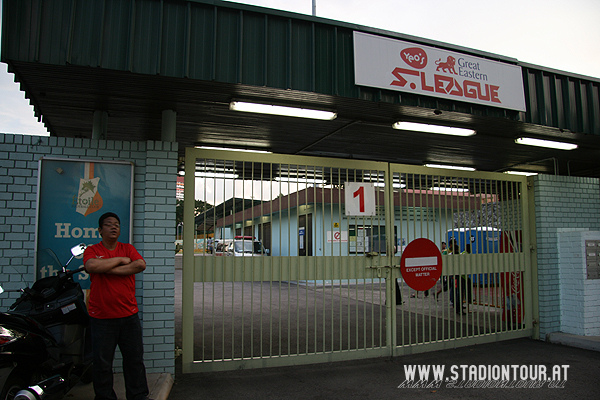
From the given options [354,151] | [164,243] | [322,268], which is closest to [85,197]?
[164,243]

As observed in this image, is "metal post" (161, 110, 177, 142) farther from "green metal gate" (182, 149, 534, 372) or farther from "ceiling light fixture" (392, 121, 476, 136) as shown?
"ceiling light fixture" (392, 121, 476, 136)

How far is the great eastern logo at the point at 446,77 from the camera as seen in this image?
572cm

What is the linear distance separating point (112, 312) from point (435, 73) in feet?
16.6

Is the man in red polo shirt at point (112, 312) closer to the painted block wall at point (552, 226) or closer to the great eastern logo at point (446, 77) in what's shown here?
the great eastern logo at point (446, 77)

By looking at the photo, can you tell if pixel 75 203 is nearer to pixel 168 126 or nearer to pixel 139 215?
pixel 139 215

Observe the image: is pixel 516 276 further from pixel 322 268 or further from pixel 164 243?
pixel 164 243

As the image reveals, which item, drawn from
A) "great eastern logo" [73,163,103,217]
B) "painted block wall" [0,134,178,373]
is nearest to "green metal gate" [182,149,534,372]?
"painted block wall" [0,134,178,373]

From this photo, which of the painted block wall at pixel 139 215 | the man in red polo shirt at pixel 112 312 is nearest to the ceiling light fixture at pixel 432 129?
the painted block wall at pixel 139 215

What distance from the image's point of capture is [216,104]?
577cm

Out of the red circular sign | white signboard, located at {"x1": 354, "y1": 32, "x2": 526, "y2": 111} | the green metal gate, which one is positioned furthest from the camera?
the red circular sign

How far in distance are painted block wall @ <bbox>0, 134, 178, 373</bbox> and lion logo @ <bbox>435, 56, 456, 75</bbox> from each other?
12.7ft

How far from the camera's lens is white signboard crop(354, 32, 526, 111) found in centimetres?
550

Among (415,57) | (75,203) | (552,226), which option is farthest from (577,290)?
(75,203)

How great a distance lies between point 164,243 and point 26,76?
2.43 metres
